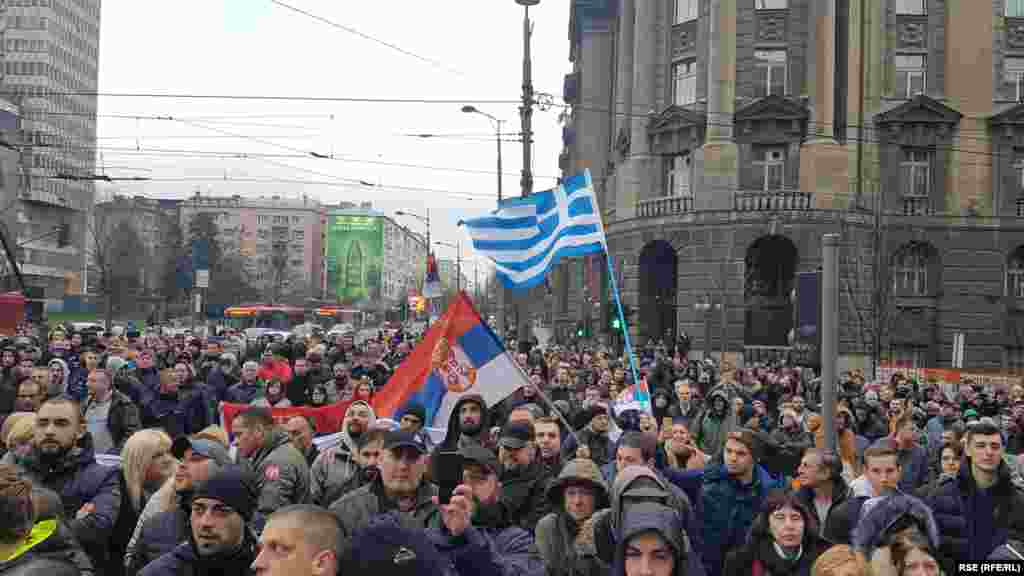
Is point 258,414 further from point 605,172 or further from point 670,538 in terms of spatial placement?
point 605,172

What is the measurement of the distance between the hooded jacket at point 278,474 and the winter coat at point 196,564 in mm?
2012

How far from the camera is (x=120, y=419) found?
10039mm

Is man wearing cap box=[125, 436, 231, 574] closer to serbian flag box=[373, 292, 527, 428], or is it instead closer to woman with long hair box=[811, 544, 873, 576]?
woman with long hair box=[811, 544, 873, 576]

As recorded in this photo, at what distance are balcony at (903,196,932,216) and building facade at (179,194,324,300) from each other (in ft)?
409

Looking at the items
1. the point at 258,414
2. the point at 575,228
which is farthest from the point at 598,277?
the point at 258,414

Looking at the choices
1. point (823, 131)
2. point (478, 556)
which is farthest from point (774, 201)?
point (478, 556)

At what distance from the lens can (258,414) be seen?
740 cm

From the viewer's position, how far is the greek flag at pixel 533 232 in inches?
474

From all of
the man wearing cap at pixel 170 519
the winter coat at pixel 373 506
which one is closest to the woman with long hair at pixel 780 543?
the winter coat at pixel 373 506

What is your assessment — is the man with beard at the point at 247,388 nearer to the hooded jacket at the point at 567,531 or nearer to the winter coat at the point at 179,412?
the winter coat at the point at 179,412

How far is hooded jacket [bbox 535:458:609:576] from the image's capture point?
17.6ft

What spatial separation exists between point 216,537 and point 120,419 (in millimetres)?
6033

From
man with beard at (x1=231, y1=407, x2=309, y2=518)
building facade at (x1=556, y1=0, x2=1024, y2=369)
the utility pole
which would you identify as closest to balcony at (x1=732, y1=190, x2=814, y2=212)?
building facade at (x1=556, y1=0, x2=1024, y2=369)

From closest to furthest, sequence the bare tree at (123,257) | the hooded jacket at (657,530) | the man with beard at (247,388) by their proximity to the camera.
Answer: the hooded jacket at (657,530) < the man with beard at (247,388) < the bare tree at (123,257)
